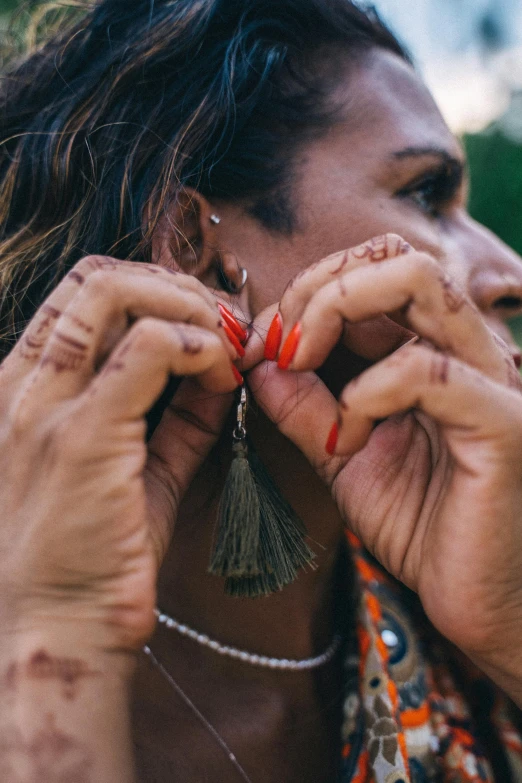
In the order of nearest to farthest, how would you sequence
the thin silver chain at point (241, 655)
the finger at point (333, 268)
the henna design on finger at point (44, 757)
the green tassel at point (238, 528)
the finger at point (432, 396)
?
the henna design on finger at point (44, 757), the finger at point (432, 396), the finger at point (333, 268), the green tassel at point (238, 528), the thin silver chain at point (241, 655)

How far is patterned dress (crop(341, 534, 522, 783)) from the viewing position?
1.62m

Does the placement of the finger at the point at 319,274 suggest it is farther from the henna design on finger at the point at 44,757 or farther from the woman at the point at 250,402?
the henna design on finger at the point at 44,757

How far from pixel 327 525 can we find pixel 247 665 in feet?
1.54

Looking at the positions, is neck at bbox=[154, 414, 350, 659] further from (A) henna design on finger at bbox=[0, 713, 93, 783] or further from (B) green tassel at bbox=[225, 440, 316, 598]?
(A) henna design on finger at bbox=[0, 713, 93, 783]

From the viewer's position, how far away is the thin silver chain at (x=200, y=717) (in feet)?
5.26

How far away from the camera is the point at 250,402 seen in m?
1.51

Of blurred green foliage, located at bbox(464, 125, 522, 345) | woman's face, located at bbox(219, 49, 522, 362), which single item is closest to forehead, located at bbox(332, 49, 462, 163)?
woman's face, located at bbox(219, 49, 522, 362)

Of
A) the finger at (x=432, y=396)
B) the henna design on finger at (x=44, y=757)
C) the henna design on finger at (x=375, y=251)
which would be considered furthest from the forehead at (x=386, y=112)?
the henna design on finger at (x=44, y=757)

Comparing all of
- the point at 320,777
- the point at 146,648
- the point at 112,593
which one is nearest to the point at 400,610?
the point at 320,777

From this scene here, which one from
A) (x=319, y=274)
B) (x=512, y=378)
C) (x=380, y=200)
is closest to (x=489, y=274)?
(x=380, y=200)

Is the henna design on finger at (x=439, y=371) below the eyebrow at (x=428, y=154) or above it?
below

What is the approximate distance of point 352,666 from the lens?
1.90 meters

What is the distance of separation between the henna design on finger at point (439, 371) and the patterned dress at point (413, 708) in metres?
1.06

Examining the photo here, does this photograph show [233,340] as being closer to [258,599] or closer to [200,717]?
[258,599]
